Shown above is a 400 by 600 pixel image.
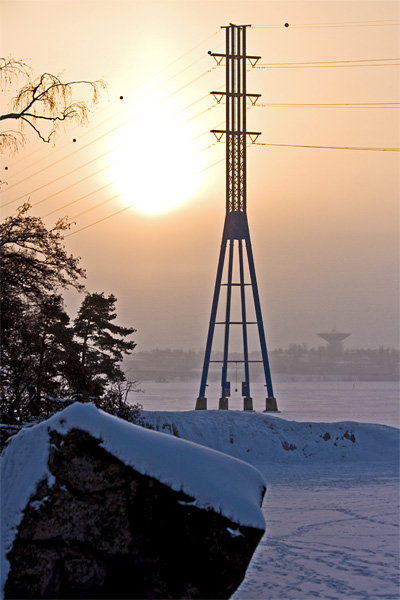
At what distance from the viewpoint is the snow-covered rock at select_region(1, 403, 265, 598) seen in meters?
7.77

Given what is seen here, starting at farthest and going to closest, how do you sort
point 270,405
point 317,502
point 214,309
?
point 214,309 < point 270,405 < point 317,502

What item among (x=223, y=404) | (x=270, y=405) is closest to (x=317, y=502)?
(x=223, y=404)

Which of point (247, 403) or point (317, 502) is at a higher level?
point (247, 403)

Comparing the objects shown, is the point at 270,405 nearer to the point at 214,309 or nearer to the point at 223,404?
Answer: the point at 223,404

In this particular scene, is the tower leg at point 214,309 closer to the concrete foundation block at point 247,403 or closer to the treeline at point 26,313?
the concrete foundation block at point 247,403

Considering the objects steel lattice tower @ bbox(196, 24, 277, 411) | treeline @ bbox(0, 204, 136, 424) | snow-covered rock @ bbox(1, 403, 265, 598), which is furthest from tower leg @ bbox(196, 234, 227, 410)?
snow-covered rock @ bbox(1, 403, 265, 598)

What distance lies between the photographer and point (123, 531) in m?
7.82

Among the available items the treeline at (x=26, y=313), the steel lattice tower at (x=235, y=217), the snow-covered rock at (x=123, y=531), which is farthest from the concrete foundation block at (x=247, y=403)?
the snow-covered rock at (x=123, y=531)

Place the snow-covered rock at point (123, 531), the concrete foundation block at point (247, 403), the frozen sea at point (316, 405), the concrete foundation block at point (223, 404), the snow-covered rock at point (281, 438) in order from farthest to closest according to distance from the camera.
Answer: the frozen sea at point (316, 405)
the concrete foundation block at point (223, 404)
the concrete foundation block at point (247, 403)
the snow-covered rock at point (281, 438)
the snow-covered rock at point (123, 531)

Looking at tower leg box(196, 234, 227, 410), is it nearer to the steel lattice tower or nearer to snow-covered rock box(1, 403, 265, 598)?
the steel lattice tower

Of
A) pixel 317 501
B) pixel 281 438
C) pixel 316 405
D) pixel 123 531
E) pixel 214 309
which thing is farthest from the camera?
pixel 316 405

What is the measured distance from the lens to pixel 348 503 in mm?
17594

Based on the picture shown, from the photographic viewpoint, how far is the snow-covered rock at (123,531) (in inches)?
306

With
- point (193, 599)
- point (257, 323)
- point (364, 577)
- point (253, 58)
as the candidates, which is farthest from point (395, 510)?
point (253, 58)
